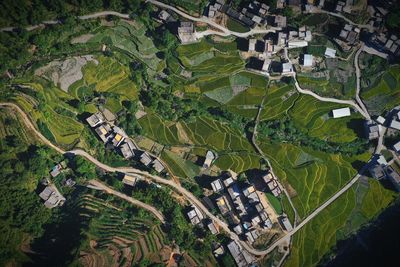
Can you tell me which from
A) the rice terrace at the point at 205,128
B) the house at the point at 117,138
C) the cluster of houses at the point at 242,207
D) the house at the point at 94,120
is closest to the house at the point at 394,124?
the rice terrace at the point at 205,128

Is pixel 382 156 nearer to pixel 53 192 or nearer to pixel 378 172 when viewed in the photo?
pixel 378 172

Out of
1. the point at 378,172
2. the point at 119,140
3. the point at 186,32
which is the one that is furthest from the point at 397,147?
the point at 119,140

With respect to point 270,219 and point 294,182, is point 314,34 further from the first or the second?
point 270,219

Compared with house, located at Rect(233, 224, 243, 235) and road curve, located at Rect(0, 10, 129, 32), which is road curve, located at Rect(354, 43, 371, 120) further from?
road curve, located at Rect(0, 10, 129, 32)

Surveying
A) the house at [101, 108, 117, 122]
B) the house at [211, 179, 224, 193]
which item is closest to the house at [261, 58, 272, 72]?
the house at [211, 179, 224, 193]

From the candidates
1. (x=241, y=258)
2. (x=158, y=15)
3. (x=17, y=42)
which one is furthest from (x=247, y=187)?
(x=17, y=42)

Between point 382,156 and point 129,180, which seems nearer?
point 129,180
